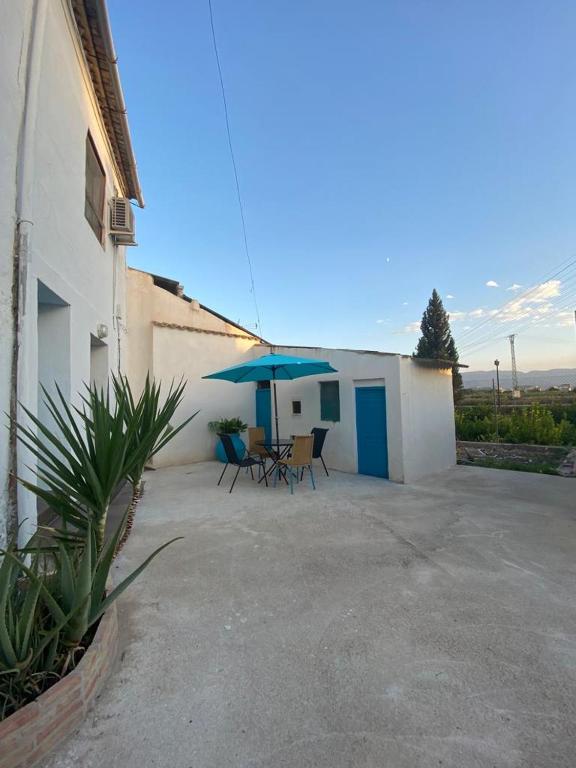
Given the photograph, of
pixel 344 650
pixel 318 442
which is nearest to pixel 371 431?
pixel 318 442

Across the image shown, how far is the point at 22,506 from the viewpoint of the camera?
293 centimetres

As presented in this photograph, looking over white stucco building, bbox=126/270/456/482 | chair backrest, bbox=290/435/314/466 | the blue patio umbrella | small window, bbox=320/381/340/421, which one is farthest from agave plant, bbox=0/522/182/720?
small window, bbox=320/381/340/421

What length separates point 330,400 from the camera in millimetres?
8711

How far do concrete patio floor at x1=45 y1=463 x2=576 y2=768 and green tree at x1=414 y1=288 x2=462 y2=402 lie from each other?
26.8m

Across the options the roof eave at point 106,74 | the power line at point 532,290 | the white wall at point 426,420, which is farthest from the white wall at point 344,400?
the power line at point 532,290

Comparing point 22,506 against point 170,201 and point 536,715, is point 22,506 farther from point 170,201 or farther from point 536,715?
point 170,201

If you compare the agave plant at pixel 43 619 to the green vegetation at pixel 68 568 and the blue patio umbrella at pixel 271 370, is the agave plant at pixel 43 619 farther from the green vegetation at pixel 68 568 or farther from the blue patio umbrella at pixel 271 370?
the blue patio umbrella at pixel 271 370

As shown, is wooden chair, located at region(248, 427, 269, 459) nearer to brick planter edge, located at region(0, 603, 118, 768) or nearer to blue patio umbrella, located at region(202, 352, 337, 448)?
blue patio umbrella, located at region(202, 352, 337, 448)

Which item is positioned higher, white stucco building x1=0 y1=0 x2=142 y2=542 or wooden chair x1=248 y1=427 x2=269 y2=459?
white stucco building x1=0 y1=0 x2=142 y2=542

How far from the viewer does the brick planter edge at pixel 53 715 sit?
149 centimetres

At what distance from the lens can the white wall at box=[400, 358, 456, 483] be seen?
7.48m

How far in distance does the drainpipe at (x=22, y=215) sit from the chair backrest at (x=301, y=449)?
4.33 metres

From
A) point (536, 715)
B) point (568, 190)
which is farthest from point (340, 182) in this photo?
point (536, 715)

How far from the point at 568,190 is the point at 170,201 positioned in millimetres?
9768
